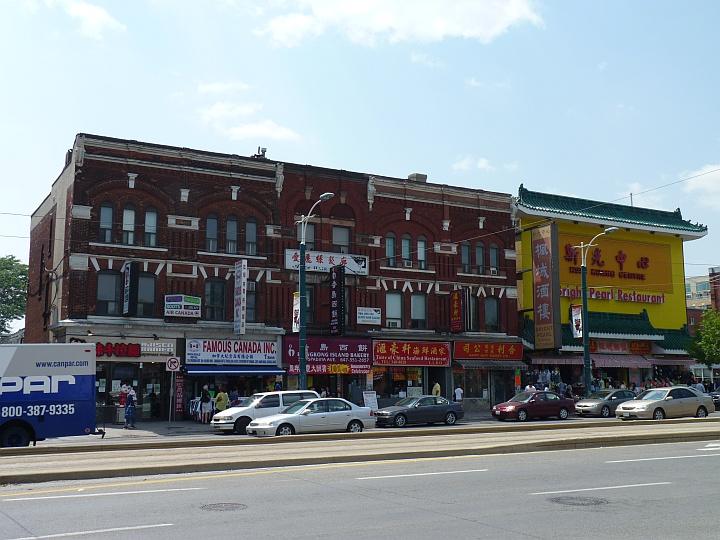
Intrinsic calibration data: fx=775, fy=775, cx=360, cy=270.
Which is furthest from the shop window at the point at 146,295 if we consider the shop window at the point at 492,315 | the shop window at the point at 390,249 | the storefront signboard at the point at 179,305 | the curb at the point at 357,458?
the curb at the point at 357,458

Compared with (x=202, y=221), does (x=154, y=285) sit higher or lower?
lower

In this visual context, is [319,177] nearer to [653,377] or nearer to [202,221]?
[202,221]

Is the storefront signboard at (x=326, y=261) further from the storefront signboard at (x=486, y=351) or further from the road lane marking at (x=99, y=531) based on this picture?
the road lane marking at (x=99, y=531)

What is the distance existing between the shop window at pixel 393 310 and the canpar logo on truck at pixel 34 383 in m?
20.9

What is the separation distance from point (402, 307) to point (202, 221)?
462 inches

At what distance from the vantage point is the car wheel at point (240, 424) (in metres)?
27.3

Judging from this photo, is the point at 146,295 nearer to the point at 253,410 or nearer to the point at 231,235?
the point at 231,235

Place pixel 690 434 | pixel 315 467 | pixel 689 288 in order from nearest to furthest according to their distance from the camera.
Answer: pixel 315 467 < pixel 690 434 < pixel 689 288

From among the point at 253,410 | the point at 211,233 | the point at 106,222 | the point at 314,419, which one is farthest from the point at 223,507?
the point at 211,233

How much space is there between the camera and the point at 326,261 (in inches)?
1544

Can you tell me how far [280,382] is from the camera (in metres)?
37.3

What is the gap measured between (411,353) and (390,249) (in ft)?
18.7

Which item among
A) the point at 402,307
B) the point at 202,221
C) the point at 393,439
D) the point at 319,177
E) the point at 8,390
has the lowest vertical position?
the point at 393,439

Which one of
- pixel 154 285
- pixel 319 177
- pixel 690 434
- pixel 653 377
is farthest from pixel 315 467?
pixel 653 377
